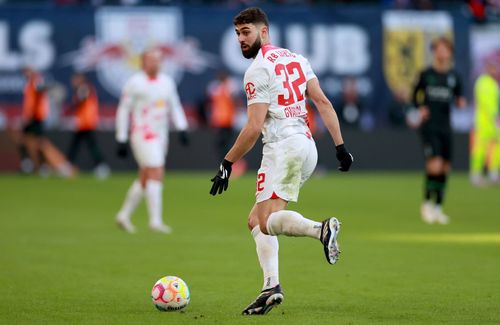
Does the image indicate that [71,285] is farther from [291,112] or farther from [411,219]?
[411,219]

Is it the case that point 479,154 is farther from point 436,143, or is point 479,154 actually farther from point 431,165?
point 436,143

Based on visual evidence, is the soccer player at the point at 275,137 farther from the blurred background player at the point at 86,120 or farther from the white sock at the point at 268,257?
the blurred background player at the point at 86,120

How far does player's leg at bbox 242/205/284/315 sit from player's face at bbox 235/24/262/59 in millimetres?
1207

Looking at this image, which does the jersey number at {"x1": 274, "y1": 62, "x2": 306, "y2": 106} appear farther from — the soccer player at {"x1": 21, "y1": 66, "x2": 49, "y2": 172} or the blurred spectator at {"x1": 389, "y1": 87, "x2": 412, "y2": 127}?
the blurred spectator at {"x1": 389, "y1": 87, "x2": 412, "y2": 127}

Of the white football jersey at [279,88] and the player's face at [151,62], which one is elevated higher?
the white football jersey at [279,88]

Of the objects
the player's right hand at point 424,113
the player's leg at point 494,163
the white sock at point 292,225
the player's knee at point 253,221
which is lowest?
the player's leg at point 494,163

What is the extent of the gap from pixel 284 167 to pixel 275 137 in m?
0.24

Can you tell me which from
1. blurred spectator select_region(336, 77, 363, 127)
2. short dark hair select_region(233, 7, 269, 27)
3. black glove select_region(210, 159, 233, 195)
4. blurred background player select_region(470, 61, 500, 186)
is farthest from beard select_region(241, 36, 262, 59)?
blurred spectator select_region(336, 77, 363, 127)

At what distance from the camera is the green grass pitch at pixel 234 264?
861 centimetres

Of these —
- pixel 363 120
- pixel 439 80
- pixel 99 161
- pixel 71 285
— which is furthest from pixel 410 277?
pixel 363 120

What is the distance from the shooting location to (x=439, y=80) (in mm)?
17500

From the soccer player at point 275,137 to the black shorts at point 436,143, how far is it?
8.83m

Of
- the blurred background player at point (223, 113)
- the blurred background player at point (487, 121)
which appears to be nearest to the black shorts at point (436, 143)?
the blurred background player at point (487, 121)

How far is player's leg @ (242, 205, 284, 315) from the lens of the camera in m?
8.45
